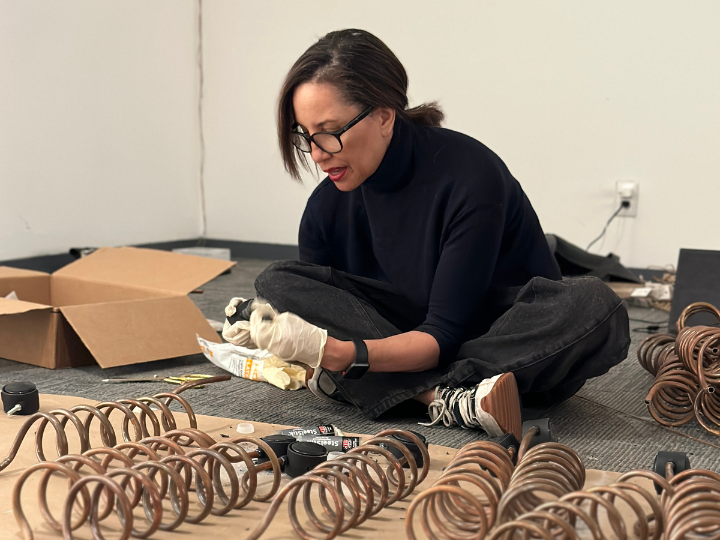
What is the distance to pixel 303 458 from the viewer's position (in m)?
1.11

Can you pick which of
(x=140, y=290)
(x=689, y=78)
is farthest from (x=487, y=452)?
(x=689, y=78)

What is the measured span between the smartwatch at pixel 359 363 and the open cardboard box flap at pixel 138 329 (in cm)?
70

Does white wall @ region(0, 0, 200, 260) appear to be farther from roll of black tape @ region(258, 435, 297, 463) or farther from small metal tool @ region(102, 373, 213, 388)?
roll of black tape @ region(258, 435, 297, 463)

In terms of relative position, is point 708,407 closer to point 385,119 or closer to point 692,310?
point 692,310

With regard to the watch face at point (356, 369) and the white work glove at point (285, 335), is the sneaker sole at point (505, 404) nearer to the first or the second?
the watch face at point (356, 369)

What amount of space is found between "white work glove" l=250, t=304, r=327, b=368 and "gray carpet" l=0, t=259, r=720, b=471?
26 cm

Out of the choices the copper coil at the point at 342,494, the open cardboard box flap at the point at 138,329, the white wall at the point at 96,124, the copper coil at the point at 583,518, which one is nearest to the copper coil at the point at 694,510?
the copper coil at the point at 583,518

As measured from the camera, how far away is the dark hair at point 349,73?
1.41 meters

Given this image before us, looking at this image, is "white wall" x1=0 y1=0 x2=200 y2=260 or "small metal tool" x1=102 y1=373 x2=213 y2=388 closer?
"small metal tool" x1=102 y1=373 x2=213 y2=388

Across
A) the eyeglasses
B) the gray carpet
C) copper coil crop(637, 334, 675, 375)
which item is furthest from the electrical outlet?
the eyeglasses

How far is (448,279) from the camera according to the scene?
1.46 m

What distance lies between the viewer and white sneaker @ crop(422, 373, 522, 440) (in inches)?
54.7

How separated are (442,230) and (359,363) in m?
0.33

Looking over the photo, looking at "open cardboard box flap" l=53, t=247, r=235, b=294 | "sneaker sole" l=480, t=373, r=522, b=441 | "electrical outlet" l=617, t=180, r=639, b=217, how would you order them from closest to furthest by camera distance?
"sneaker sole" l=480, t=373, r=522, b=441, "open cardboard box flap" l=53, t=247, r=235, b=294, "electrical outlet" l=617, t=180, r=639, b=217
